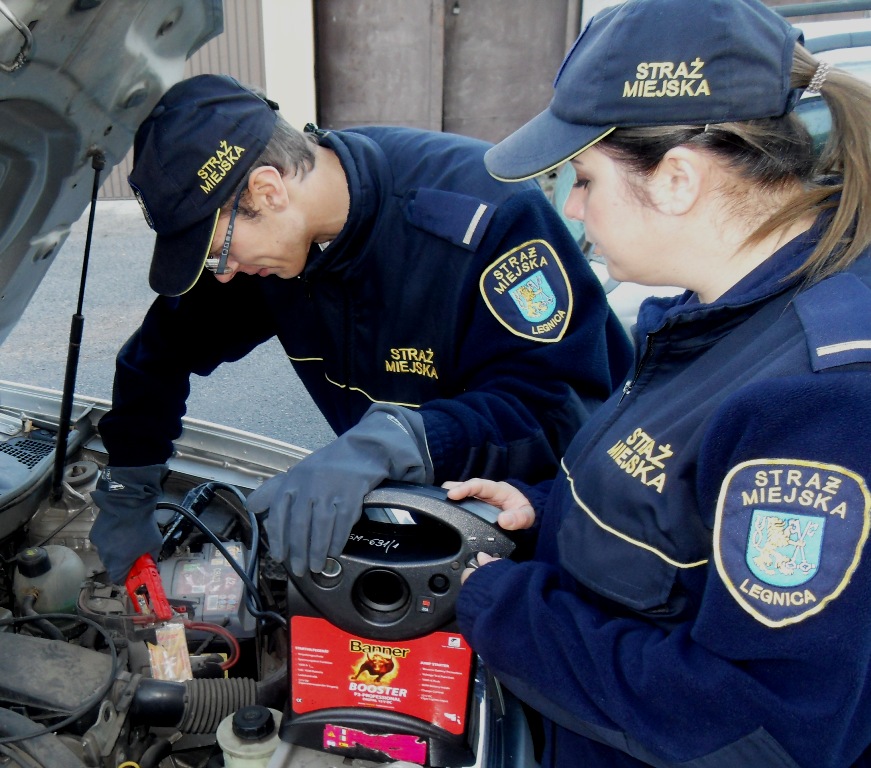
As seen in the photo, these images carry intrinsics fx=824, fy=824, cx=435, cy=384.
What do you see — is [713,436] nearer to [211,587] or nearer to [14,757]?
[14,757]

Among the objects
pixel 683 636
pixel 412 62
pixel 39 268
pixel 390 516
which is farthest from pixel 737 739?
pixel 412 62

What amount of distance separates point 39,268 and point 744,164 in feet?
4.52

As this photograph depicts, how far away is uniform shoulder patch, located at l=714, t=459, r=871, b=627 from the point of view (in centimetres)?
72

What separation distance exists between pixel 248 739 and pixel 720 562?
719 millimetres

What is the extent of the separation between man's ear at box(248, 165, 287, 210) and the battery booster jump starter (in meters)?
0.67

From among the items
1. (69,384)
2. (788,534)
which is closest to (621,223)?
(788,534)

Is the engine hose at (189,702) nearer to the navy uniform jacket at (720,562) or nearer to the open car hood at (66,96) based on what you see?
the navy uniform jacket at (720,562)

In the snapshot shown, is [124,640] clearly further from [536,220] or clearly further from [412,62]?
[412,62]

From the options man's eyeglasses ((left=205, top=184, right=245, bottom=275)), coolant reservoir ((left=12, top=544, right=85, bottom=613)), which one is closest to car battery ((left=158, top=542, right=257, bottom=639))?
coolant reservoir ((left=12, top=544, right=85, bottom=613))

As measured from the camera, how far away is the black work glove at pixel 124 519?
1651 mm

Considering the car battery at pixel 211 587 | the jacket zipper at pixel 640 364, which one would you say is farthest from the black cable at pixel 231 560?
the jacket zipper at pixel 640 364

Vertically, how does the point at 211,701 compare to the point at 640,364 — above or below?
below

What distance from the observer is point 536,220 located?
1.61 meters

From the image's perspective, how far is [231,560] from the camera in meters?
1.60
